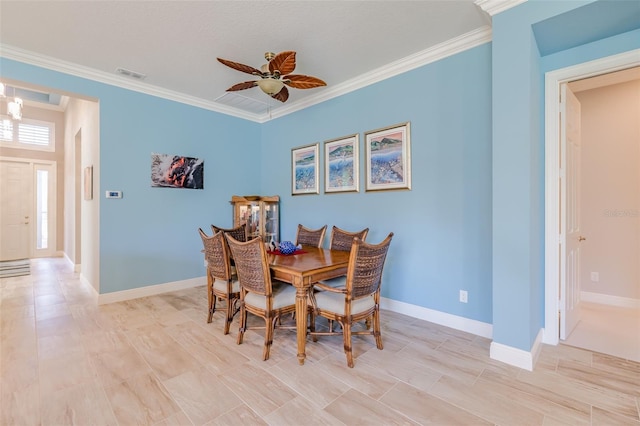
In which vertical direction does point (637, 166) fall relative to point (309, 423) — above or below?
above

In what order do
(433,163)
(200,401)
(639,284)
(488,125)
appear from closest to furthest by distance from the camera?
(200,401) < (488,125) < (433,163) < (639,284)

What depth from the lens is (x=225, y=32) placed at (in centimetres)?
269

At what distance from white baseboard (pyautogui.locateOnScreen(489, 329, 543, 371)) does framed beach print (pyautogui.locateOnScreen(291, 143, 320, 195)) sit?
2802 millimetres

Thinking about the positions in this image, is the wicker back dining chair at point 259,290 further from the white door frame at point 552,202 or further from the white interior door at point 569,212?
the white interior door at point 569,212

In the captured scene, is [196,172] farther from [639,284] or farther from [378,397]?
[639,284]

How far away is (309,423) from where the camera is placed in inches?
62.8

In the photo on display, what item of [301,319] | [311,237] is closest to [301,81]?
[311,237]

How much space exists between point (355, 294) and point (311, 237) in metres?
1.58

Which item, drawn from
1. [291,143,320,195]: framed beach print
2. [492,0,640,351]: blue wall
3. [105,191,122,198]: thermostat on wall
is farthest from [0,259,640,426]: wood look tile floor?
[291,143,320,195]: framed beach print

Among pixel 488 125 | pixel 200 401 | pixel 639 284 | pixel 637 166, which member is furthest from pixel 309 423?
pixel 637 166

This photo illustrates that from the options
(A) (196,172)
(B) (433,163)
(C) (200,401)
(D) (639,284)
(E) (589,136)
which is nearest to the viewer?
(C) (200,401)

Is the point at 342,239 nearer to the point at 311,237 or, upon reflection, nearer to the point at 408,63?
the point at 311,237

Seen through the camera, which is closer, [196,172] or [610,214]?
[610,214]

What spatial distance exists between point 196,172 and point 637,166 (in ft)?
18.8
